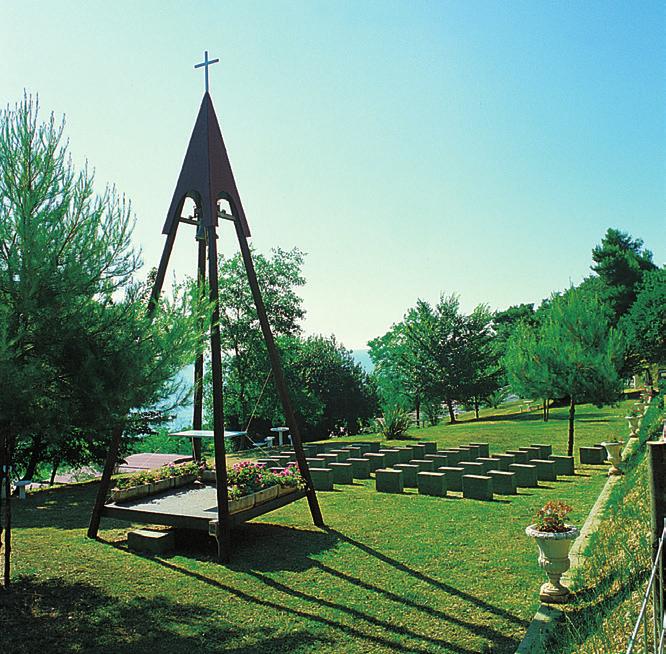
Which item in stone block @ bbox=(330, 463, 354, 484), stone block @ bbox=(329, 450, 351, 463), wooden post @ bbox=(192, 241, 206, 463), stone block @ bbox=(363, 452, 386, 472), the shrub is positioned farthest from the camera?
stone block @ bbox=(329, 450, 351, 463)

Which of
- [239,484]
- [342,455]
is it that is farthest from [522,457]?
[239,484]

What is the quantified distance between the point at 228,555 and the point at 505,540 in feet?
13.1

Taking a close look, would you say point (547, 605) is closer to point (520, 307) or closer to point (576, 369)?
point (576, 369)

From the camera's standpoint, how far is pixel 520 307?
200ft

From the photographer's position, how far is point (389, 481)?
12562 millimetres

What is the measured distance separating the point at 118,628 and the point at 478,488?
7.59 meters

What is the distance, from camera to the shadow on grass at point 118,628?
5.43 m

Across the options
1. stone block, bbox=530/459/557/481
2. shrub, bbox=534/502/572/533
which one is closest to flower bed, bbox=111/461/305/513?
shrub, bbox=534/502/572/533

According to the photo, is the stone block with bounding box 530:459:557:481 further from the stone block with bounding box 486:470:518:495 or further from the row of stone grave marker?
the stone block with bounding box 486:470:518:495

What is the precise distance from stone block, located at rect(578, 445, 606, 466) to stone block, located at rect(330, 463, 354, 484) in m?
6.25

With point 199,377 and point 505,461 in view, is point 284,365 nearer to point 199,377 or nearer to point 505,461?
point 505,461

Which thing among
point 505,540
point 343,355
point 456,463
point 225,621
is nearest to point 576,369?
point 456,463

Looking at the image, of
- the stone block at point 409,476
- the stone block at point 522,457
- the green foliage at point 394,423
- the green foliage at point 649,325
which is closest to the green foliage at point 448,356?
the green foliage at point 649,325

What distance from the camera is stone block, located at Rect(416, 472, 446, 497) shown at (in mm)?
12039
